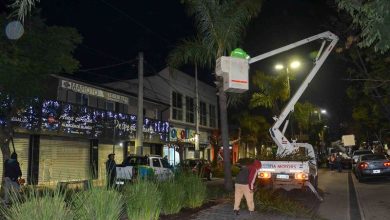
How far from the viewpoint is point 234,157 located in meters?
53.5

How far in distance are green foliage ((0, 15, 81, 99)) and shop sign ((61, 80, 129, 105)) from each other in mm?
6197

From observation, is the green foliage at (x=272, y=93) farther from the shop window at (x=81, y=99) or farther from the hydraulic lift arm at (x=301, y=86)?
the shop window at (x=81, y=99)

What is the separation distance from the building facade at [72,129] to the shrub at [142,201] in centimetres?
981

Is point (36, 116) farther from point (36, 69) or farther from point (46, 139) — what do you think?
point (36, 69)

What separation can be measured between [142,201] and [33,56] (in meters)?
9.10

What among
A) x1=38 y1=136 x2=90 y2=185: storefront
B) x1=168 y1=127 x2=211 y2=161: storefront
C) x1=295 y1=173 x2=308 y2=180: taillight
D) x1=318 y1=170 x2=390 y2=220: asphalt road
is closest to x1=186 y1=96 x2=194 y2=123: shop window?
x1=168 y1=127 x2=211 y2=161: storefront

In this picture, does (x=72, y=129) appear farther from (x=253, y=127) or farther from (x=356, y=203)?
(x=253, y=127)

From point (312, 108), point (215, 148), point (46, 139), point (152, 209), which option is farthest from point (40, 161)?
point (312, 108)

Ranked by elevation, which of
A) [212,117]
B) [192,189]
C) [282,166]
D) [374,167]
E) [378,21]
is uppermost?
[212,117]

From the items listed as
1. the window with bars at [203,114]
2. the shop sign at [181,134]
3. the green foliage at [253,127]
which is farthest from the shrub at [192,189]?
the green foliage at [253,127]

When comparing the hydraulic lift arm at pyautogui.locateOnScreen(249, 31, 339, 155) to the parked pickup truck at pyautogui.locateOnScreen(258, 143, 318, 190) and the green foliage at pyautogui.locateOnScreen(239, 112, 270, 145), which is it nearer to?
the parked pickup truck at pyautogui.locateOnScreen(258, 143, 318, 190)

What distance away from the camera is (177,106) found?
3972 cm

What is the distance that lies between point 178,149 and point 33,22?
2284 cm

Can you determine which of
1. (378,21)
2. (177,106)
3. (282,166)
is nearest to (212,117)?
(177,106)
